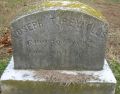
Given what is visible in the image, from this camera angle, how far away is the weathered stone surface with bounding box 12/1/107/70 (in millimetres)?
4742

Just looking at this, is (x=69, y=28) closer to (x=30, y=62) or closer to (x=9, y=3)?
(x=30, y=62)

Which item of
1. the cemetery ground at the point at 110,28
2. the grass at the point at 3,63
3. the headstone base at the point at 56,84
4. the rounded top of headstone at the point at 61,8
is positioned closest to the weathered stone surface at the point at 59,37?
the rounded top of headstone at the point at 61,8

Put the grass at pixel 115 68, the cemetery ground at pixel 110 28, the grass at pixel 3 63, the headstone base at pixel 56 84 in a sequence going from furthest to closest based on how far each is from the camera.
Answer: the cemetery ground at pixel 110 28 → the grass at pixel 3 63 → the grass at pixel 115 68 → the headstone base at pixel 56 84

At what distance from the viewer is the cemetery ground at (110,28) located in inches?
258

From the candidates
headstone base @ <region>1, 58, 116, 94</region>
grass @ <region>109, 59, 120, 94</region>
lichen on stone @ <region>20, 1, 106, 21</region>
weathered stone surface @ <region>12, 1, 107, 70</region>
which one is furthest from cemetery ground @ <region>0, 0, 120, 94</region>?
lichen on stone @ <region>20, 1, 106, 21</region>

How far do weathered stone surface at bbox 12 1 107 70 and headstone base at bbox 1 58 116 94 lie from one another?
240 mm

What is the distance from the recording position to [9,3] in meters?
11.7

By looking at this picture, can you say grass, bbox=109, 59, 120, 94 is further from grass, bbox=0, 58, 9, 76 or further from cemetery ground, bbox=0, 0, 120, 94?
grass, bbox=0, 58, 9, 76

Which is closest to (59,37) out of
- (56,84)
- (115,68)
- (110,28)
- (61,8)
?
(61,8)

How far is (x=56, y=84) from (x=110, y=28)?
4.68 meters

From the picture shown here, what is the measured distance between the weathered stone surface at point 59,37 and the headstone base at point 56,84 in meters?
0.24

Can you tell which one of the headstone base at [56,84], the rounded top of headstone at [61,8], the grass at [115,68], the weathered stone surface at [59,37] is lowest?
the grass at [115,68]

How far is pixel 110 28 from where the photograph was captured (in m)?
9.09

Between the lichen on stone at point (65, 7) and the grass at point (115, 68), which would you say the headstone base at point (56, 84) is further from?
the grass at point (115, 68)
